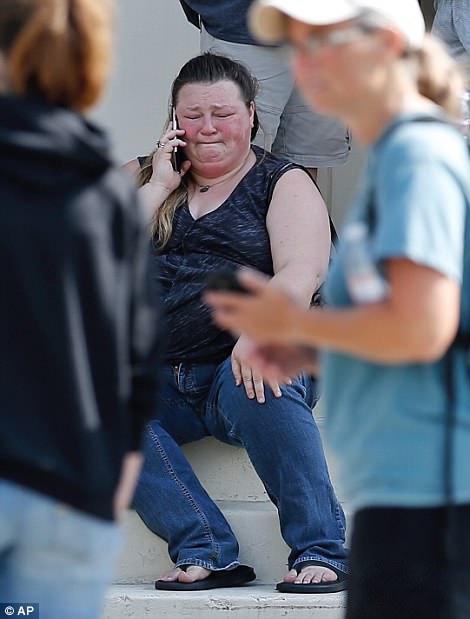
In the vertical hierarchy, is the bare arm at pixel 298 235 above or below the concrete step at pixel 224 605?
above

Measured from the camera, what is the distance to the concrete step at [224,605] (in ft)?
10.7

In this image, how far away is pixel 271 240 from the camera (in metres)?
3.58

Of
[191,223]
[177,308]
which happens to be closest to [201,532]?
[177,308]

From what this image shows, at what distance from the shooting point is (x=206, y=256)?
3.61m

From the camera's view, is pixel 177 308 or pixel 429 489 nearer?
pixel 429 489

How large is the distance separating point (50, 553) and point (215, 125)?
2309 millimetres

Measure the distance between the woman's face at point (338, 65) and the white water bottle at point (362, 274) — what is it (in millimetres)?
189

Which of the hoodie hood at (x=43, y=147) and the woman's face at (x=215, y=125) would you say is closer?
the hoodie hood at (x=43, y=147)

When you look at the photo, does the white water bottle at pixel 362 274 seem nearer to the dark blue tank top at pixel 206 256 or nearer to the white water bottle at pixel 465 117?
the white water bottle at pixel 465 117

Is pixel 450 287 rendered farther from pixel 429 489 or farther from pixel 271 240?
pixel 271 240

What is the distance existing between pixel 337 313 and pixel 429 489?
26 centimetres

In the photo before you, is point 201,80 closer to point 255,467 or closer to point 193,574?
point 255,467

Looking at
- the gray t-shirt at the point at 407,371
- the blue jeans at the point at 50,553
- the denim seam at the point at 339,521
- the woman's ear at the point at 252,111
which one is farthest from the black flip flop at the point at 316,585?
the blue jeans at the point at 50,553

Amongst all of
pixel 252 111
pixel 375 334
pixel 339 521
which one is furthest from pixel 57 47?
pixel 252 111
